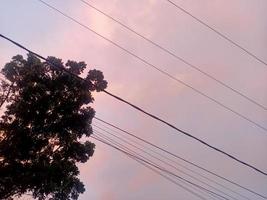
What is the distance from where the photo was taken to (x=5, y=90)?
21.4 meters

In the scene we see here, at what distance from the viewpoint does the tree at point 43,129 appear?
19.6m

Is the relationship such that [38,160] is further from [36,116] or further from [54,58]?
[54,58]

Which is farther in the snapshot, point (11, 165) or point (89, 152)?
point (89, 152)

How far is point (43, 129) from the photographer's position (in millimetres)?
20609

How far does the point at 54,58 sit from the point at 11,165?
5.72m

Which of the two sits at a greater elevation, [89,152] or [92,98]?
[92,98]

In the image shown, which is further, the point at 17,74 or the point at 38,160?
the point at 17,74

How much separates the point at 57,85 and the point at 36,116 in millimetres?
1935

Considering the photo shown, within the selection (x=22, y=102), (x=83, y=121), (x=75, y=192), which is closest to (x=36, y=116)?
(x=22, y=102)

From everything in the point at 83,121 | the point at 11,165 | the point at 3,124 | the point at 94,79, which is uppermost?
the point at 94,79

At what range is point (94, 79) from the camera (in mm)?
21766

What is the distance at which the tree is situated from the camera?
19625 millimetres

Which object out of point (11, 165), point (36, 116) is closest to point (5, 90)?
point (36, 116)

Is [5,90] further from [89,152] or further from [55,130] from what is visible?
[89,152]
